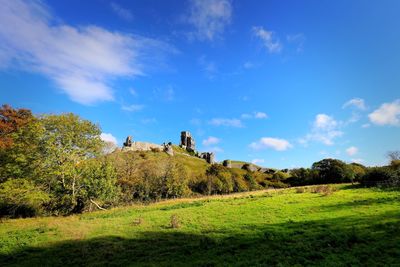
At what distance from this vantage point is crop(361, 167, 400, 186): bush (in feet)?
144

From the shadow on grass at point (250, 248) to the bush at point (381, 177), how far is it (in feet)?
86.7

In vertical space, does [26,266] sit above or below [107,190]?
below

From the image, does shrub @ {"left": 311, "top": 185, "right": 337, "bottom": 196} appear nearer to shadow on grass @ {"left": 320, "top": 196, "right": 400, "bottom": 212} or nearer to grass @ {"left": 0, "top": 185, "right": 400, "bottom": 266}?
shadow on grass @ {"left": 320, "top": 196, "right": 400, "bottom": 212}

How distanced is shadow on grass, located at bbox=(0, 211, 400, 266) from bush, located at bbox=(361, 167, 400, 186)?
1041 inches

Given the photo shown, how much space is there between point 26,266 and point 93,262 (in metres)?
4.48

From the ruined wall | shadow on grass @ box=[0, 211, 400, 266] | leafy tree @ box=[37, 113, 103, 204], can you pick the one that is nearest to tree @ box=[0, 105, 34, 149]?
leafy tree @ box=[37, 113, 103, 204]

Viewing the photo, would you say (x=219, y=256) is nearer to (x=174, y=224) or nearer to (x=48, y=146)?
(x=174, y=224)

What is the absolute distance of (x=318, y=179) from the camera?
88812 mm

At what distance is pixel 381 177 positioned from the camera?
4909cm

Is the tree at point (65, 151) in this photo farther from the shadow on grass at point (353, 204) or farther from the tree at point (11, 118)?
the shadow on grass at point (353, 204)

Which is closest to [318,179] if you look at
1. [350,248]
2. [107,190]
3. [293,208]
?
[293,208]

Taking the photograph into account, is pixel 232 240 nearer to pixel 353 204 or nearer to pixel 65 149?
pixel 353 204

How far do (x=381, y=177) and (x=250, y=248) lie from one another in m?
44.1

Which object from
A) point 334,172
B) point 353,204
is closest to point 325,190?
point 353,204
